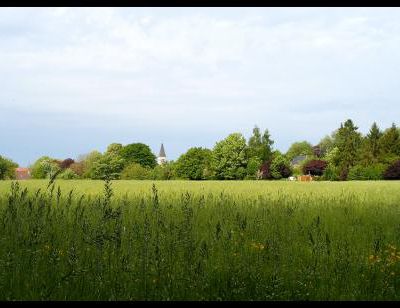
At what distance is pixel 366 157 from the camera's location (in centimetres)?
6688

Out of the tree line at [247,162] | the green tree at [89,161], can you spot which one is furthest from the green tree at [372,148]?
the green tree at [89,161]

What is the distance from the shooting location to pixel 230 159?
85938 mm

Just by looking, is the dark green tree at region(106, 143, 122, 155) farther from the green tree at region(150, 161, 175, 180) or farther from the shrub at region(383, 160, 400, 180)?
the shrub at region(383, 160, 400, 180)

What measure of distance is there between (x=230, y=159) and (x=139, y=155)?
2783cm

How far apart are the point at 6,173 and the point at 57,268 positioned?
9510 centimetres

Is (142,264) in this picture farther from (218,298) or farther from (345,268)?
(345,268)

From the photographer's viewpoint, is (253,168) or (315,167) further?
(315,167)

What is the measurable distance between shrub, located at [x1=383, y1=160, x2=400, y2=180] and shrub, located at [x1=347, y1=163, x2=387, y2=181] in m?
0.66

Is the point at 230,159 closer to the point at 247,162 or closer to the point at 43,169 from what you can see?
the point at 247,162

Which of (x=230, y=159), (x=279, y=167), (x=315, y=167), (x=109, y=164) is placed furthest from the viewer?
(x=109, y=164)

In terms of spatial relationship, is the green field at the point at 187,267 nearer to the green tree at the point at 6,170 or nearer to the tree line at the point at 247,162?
the tree line at the point at 247,162

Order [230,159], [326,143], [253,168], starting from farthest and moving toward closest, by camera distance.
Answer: [326,143] → [230,159] → [253,168]

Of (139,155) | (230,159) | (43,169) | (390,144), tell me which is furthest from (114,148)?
(390,144)
